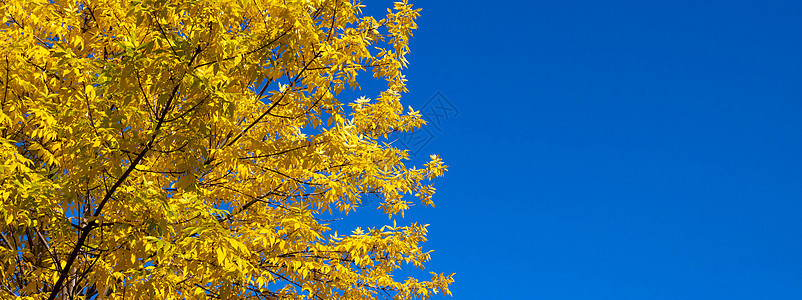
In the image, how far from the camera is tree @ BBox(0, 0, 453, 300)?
395 centimetres

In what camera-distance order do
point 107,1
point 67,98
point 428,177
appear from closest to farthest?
point 67,98, point 107,1, point 428,177

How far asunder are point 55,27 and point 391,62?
11.3 feet

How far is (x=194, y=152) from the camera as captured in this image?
166 inches

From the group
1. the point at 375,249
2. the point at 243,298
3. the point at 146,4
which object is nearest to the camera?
the point at 146,4

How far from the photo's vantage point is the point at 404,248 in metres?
6.38

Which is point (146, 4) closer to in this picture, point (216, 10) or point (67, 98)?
point (216, 10)

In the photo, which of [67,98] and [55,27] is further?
[55,27]

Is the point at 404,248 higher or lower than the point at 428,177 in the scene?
lower

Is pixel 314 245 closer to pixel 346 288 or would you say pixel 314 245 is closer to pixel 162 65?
pixel 346 288

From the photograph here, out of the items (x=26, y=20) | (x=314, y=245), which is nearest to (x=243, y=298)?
(x=314, y=245)

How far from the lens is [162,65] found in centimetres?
381

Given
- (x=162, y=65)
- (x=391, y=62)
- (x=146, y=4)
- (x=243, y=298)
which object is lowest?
(x=243, y=298)

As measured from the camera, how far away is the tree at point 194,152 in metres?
3.95

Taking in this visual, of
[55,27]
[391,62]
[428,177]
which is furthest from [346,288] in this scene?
[55,27]
